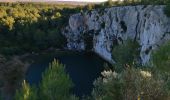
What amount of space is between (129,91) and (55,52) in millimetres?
73019

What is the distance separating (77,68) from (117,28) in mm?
12635

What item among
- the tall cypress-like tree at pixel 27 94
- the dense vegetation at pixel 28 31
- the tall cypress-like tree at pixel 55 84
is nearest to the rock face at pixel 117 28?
the dense vegetation at pixel 28 31

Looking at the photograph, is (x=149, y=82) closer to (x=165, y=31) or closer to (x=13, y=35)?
(x=165, y=31)

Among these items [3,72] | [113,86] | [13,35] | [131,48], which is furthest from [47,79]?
[13,35]

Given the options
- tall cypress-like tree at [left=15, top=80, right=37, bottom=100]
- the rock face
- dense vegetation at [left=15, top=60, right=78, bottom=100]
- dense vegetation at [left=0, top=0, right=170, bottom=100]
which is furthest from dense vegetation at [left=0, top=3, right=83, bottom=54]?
tall cypress-like tree at [left=15, top=80, right=37, bottom=100]

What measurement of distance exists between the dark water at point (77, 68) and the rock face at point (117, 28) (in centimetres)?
321

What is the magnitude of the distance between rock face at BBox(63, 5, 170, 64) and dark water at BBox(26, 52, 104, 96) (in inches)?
127

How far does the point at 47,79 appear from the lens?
3709 cm

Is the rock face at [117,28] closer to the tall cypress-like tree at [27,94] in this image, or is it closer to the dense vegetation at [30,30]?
the dense vegetation at [30,30]

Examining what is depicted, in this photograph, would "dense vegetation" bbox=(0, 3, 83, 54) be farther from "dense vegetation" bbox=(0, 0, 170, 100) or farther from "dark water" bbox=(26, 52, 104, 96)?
"dark water" bbox=(26, 52, 104, 96)

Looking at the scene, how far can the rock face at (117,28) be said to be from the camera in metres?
59.7

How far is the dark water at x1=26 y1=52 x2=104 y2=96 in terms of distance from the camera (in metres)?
62.6

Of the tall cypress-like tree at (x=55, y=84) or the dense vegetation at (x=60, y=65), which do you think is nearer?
the dense vegetation at (x=60, y=65)

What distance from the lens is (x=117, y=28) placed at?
82.7 m
